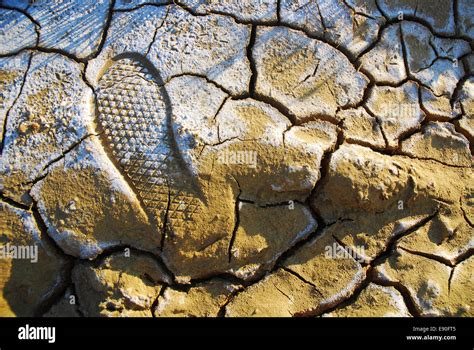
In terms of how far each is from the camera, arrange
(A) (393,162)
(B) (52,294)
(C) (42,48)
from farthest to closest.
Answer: (C) (42,48)
(A) (393,162)
(B) (52,294)

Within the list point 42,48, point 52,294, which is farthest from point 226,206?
point 42,48

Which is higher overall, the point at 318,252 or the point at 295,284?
the point at 318,252

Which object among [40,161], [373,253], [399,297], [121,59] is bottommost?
[399,297]

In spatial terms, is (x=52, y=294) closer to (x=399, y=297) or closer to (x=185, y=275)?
(x=185, y=275)

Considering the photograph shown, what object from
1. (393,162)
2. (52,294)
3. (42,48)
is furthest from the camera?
(42,48)

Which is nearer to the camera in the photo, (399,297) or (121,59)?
(399,297)

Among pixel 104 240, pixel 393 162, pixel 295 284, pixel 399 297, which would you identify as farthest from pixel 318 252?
pixel 104 240

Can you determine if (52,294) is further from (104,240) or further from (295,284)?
(295,284)
